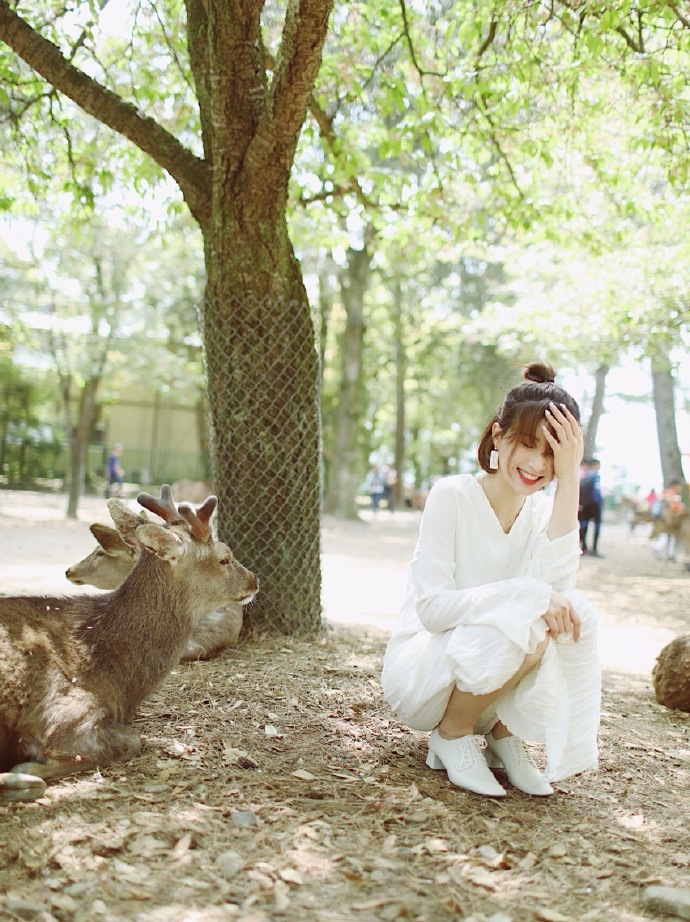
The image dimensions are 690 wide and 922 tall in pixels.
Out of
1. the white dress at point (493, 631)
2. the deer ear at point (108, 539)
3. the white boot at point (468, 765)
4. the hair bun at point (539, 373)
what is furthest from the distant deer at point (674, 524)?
the white boot at point (468, 765)

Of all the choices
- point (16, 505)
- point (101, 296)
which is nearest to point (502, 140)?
point (101, 296)

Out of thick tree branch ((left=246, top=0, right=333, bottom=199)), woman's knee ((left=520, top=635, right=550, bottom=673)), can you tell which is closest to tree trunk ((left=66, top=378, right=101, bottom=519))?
thick tree branch ((left=246, top=0, right=333, bottom=199))

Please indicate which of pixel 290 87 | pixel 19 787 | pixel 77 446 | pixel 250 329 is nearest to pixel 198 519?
pixel 19 787

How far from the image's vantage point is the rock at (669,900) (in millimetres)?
2627

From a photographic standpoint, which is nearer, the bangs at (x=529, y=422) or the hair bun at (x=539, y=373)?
the bangs at (x=529, y=422)

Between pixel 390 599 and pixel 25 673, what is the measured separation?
20.7ft

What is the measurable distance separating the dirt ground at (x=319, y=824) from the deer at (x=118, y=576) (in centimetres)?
20

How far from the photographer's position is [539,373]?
11.8 feet

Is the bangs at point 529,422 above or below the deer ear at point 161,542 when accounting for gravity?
above

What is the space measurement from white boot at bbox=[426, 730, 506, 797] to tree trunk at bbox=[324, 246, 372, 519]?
17229mm

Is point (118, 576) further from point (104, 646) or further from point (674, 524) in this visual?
point (674, 524)

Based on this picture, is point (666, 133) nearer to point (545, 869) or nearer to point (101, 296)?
point (545, 869)

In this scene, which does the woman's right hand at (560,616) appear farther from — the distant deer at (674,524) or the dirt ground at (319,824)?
the distant deer at (674,524)

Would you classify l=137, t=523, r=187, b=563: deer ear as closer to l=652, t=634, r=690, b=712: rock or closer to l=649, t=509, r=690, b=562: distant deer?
l=652, t=634, r=690, b=712: rock
